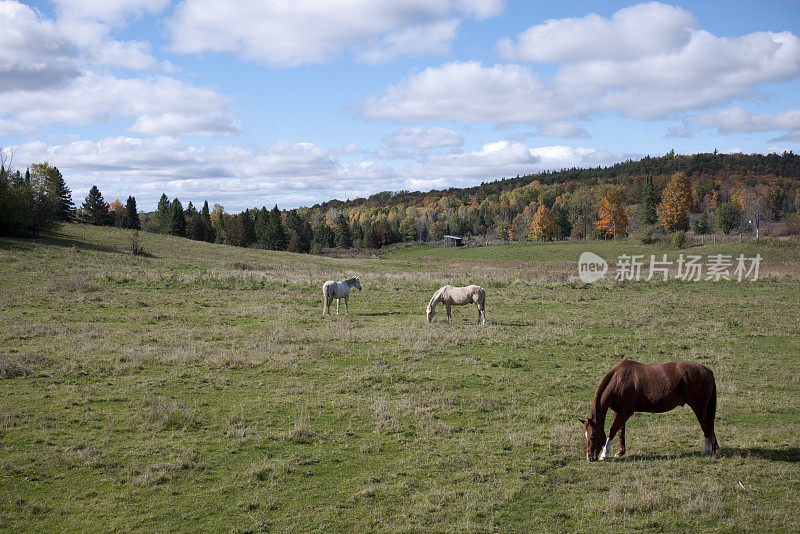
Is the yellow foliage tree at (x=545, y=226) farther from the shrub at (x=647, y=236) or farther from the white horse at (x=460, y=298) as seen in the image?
the white horse at (x=460, y=298)

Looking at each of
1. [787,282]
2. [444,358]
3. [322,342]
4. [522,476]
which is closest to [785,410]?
[522,476]

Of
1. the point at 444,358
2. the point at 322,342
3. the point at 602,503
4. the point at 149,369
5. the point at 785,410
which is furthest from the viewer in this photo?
the point at 322,342

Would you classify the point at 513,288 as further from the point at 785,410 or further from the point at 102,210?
the point at 102,210

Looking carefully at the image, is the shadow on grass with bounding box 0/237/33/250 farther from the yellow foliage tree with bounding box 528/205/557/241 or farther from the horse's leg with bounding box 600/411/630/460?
the yellow foliage tree with bounding box 528/205/557/241

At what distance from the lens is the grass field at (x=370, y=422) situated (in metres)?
7.39

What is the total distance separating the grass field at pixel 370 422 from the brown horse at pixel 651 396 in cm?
47

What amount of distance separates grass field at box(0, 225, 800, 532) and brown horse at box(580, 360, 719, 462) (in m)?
0.47

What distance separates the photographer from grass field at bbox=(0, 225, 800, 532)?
739cm

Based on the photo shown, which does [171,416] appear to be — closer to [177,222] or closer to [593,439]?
[593,439]

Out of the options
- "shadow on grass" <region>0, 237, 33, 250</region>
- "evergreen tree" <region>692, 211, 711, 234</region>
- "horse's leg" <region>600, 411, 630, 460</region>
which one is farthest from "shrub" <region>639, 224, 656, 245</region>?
"shadow on grass" <region>0, 237, 33, 250</region>

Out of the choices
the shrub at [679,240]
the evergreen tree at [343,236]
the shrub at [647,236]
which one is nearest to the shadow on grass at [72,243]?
the evergreen tree at [343,236]

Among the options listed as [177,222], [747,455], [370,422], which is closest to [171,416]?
[370,422]

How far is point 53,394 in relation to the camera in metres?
12.5

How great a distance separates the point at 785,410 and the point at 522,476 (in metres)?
7.91
